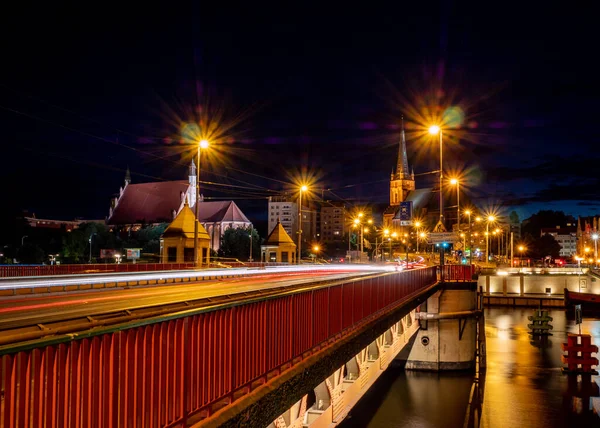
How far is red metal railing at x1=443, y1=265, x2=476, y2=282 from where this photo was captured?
126ft

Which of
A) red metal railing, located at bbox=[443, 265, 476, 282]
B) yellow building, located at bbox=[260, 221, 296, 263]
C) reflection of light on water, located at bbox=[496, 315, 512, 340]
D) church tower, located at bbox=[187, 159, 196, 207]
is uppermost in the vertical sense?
church tower, located at bbox=[187, 159, 196, 207]

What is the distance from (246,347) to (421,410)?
82.3 ft

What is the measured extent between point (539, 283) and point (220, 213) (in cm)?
8178

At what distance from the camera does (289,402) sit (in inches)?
368

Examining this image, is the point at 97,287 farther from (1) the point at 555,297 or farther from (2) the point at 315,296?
(1) the point at 555,297

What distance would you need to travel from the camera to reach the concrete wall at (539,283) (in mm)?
84438

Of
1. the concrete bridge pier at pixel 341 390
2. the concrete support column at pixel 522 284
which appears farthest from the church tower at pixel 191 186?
the concrete bridge pier at pixel 341 390

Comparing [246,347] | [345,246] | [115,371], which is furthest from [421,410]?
[345,246]

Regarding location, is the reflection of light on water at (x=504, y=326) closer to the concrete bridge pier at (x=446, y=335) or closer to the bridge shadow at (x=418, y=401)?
the concrete bridge pier at (x=446, y=335)

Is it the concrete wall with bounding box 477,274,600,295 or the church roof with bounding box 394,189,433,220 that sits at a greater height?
the church roof with bounding box 394,189,433,220

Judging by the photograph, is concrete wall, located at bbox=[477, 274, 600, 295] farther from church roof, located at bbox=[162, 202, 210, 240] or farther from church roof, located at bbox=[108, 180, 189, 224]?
church roof, located at bbox=[108, 180, 189, 224]

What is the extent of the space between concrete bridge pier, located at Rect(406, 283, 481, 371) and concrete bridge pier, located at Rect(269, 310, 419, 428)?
1334 cm

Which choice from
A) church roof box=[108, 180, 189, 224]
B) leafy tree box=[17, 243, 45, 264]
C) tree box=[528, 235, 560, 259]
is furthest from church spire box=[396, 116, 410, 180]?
leafy tree box=[17, 243, 45, 264]

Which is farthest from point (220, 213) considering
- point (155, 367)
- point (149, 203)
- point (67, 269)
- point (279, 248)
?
point (155, 367)
